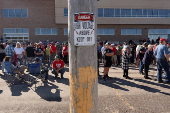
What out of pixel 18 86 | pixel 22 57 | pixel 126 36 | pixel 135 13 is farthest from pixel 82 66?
pixel 135 13

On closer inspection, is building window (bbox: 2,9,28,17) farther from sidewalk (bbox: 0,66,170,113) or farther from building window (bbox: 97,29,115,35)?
sidewalk (bbox: 0,66,170,113)

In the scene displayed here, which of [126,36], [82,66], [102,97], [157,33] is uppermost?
[157,33]

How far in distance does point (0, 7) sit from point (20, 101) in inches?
1132

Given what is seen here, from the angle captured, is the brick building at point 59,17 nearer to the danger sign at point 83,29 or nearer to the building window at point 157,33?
the building window at point 157,33

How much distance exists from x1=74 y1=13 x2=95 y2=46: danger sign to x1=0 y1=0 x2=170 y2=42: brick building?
2713 cm

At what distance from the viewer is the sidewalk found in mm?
4637

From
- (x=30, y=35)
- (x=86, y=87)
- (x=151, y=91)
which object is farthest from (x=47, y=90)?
(x=30, y=35)

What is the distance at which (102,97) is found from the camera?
5.46 meters

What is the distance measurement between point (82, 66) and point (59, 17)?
27.7m

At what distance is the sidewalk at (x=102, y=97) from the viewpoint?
4637mm

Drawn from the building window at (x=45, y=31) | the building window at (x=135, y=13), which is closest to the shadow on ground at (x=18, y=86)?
the building window at (x=45, y=31)

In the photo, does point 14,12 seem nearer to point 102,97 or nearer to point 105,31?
point 105,31

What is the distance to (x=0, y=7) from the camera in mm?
28438

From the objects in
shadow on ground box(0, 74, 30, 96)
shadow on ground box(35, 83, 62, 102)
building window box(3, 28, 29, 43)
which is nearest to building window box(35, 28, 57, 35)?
building window box(3, 28, 29, 43)
